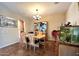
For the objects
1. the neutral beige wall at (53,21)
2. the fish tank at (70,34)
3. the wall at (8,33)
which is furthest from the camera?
the neutral beige wall at (53,21)

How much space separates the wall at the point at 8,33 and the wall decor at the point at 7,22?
0.07m

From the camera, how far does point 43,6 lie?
2.24m

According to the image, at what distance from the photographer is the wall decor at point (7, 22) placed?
7.09 ft

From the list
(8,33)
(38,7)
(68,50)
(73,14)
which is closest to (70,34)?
(68,50)

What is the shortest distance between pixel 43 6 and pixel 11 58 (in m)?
1.35

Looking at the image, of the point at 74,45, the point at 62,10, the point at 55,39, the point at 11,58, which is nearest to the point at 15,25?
the point at 11,58

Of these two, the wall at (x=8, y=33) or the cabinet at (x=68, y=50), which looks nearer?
the cabinet at (x=68, y=50)

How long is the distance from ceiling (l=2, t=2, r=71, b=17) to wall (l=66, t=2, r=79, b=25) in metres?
0.10

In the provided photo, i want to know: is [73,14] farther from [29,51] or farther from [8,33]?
[8,33]

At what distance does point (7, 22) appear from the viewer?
222cm

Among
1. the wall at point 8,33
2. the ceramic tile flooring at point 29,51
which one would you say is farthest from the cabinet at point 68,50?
the wall at point 8,33

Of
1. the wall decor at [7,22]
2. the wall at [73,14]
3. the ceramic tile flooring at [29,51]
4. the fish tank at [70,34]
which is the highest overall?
the wall at [73,14]

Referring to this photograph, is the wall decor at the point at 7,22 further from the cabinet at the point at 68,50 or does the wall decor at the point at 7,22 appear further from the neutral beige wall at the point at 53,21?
the cabinet at the point at 68,50

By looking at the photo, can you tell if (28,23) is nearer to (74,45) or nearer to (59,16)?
(59,16)
